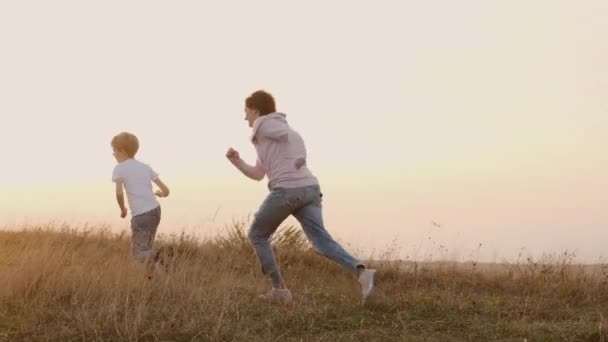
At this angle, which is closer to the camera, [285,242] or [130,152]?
[130,152]

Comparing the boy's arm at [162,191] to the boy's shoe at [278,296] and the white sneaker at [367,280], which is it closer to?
the boy's shoe at [278,296]

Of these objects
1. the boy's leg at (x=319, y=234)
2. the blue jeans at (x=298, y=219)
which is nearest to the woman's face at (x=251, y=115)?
the blue jeans at (x=298, y=219)

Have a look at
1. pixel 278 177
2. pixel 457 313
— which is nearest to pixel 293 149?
pixel 278 177

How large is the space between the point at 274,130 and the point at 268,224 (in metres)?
0.86

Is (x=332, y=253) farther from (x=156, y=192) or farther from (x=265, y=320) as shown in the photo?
(x=156, y=192)

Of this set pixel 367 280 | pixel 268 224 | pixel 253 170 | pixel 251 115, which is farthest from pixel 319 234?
pixel 251 115

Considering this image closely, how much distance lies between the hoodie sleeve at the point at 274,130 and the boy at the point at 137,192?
1982mm

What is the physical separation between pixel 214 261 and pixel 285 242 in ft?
6.24

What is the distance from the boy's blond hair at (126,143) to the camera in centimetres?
906

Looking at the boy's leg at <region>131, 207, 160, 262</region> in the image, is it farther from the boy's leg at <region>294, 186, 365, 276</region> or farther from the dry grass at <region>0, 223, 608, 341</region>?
the boy's leg at <region>294, 186, 365, 276</region>

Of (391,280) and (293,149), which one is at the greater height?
(293,149)

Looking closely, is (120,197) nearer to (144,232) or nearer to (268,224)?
(144,232)

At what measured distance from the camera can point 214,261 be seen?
→ 12.5m

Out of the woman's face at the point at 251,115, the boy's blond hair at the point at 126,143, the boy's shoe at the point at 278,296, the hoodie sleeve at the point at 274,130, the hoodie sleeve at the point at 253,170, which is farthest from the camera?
the boy's blond hair at the point at 126,143
